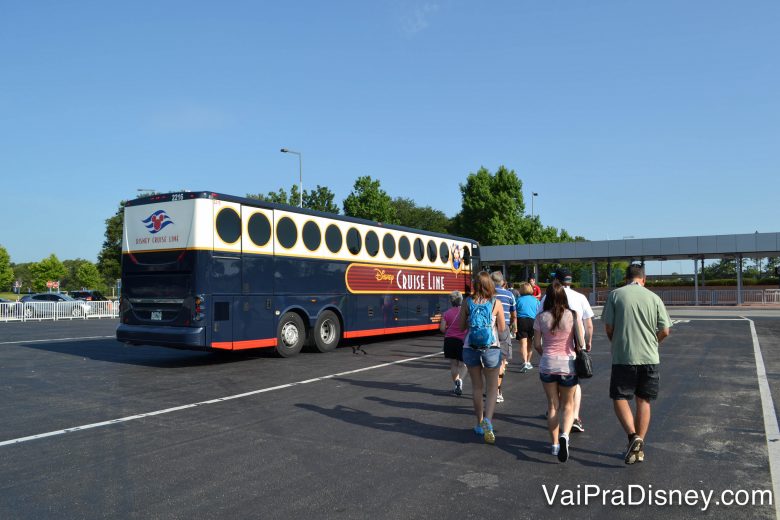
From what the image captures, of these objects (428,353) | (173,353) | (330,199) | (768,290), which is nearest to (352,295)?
(428,353)

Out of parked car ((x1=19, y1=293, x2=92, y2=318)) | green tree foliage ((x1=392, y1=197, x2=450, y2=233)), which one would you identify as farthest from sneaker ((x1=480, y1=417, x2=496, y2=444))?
green tree foliage ((x1=392, y1=197, x2=450, y2=233))

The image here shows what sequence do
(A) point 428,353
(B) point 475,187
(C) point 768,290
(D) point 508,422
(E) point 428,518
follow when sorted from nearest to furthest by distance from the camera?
1. (E) point 428,518
2. (D) point 508,422
3. (A) point 428,353
4. (C) point 768,290
5. (B) point 475,187

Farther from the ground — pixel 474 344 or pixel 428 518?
pixel 474 344

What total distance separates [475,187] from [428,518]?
51502 mm

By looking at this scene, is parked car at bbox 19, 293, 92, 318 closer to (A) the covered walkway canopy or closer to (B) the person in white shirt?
(A) the covered walkway canopy

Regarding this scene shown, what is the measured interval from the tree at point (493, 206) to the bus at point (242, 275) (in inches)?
1492

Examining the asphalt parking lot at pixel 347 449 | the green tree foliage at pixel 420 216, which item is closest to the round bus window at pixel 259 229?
the asphalt parking lot at pixel 347 449

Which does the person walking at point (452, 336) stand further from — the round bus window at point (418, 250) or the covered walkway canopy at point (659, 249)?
the covered walkway canopy at point (659, 249)

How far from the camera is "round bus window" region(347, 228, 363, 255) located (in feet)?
51.4

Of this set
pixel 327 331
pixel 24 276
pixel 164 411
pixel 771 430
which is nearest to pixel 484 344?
pixel 771 430

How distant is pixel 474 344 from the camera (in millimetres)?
6465

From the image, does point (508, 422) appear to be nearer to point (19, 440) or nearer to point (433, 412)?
point (433, 412)

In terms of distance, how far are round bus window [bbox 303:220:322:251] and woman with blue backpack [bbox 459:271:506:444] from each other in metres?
7.93

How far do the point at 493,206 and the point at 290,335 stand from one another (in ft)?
139
